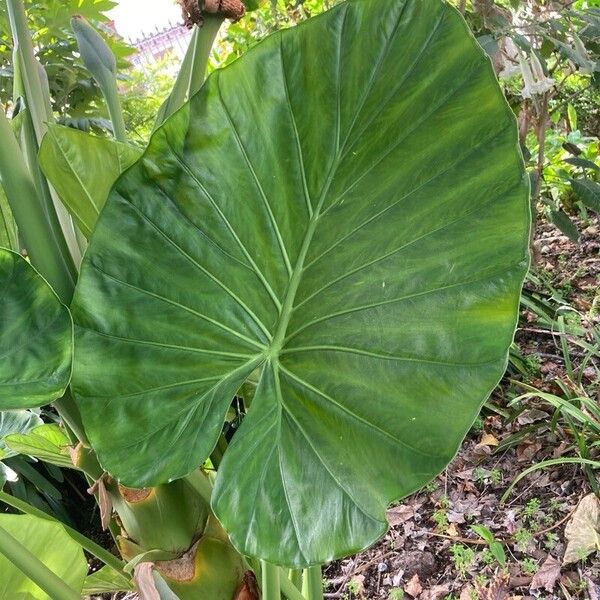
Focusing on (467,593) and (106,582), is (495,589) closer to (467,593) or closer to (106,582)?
(467,593)

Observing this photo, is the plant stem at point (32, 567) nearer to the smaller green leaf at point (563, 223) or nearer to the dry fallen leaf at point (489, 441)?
the dry fallen leaf at point (489, 441)

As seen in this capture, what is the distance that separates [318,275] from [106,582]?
527mm

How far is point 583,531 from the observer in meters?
1.30

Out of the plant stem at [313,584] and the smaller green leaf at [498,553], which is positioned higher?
the plant stem at [313,584]

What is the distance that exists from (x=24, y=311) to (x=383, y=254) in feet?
0.85

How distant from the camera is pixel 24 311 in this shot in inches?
17.0

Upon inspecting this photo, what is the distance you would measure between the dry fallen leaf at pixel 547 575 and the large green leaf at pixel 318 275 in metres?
1.07

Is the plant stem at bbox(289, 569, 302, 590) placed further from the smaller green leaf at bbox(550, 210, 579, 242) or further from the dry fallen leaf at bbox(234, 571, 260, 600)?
the smaller green leaf at bbox(550, 210, 579, 242)

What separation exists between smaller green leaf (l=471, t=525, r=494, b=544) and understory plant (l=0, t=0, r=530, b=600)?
99 cm

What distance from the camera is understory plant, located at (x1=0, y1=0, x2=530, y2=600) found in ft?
1.34

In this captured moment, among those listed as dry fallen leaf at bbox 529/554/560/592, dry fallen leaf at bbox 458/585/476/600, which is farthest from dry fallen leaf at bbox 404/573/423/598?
dry fallen leaf at bbox 529/554/560/592

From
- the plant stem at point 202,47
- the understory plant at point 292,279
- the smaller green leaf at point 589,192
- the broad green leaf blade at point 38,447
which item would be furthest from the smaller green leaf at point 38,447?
the smaller green leaf at point 589,192

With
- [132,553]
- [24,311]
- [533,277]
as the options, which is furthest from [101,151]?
[533,277]

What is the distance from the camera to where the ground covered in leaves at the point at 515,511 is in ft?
4.31
